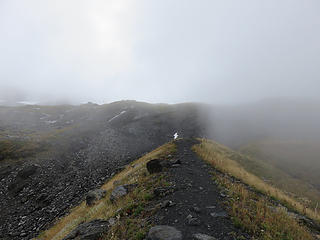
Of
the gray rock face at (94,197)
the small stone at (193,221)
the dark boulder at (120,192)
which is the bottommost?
the gray rock face at (94,197)

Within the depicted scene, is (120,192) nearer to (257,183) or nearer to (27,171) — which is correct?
(257,183)

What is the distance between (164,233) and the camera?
293 inches

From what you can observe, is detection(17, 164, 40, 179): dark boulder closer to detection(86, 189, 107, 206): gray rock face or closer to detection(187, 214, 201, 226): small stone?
detection(86, 189, 107, 206): gray rock face

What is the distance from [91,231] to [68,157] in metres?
45.8

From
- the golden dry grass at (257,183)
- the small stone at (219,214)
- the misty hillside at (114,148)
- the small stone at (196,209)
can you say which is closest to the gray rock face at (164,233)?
the small stone at (196,209)

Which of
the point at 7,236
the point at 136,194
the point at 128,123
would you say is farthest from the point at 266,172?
the point at 128,123

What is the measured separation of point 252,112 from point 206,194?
11753cm

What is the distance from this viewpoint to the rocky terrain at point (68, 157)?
2652 centimetres

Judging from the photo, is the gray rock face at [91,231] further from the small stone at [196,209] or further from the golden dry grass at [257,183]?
the golden dry grass at [257,183]

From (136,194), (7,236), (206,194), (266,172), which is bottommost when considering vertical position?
(7,236)

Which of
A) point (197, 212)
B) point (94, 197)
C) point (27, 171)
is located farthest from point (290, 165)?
point (27, 171)

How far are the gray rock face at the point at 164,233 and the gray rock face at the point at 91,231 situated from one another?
287 centimetres

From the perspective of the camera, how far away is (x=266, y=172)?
36.4m

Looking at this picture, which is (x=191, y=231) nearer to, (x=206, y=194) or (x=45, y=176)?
(x=206, y=194)
